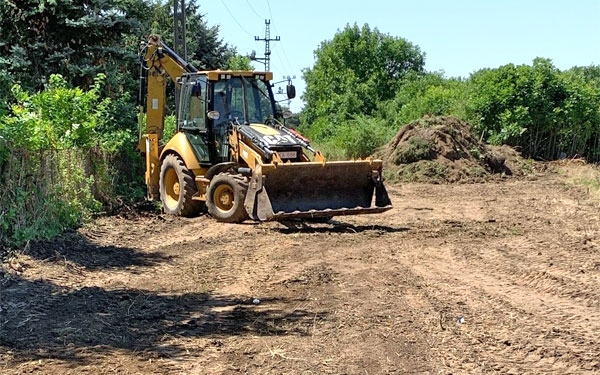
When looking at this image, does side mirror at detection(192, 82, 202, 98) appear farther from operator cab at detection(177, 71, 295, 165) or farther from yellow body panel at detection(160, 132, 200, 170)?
yellow body panel at detection(160, 132, 200, 170)

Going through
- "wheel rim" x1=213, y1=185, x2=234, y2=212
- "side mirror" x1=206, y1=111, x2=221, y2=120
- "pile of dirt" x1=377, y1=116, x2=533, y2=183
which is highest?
"side mirror" x1=206, y1=111, x2=221, y2=120

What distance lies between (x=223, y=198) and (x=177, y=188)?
182 centimetres

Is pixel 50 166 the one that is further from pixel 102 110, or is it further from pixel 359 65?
pixel 359 65

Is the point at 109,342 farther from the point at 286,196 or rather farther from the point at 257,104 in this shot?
the point at 257,104

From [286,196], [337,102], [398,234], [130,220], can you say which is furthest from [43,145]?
→ [337,102]

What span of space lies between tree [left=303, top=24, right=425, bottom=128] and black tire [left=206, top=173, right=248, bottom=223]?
37.2 meters

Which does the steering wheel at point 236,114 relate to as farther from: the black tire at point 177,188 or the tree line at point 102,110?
the tree line at point 102,110

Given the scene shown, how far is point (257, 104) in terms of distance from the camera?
1275 centimetres

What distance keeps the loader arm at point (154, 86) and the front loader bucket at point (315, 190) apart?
149 inches

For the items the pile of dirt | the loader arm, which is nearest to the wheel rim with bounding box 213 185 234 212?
the loader arm

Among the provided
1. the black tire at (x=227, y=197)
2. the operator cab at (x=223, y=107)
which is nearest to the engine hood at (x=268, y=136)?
the operator cab at (x=223, y=107)

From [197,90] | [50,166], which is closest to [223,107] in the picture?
[197,90]

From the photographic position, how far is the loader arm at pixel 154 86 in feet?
46.5

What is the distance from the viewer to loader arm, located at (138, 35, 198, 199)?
14.2 m
